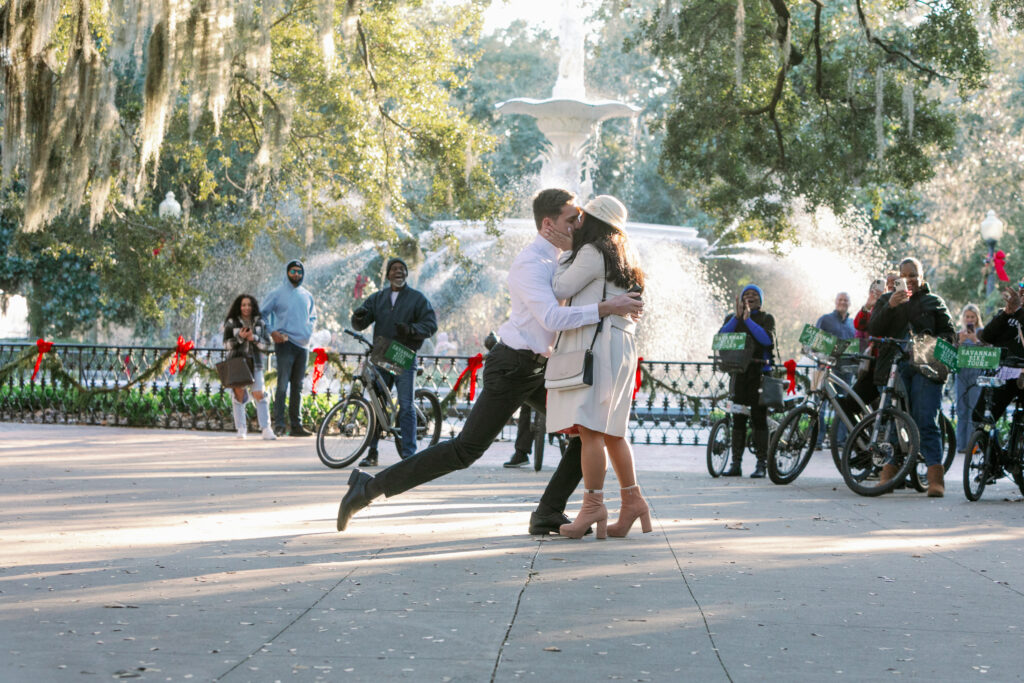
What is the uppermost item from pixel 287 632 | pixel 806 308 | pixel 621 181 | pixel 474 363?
pixel 621 181

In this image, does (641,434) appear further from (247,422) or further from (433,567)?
(433,567)

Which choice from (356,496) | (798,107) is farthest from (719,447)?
(798,107)

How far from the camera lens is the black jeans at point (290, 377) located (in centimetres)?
1455

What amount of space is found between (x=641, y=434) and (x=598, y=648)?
40.6ft

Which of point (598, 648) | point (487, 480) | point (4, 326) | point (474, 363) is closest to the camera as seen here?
point (598, 648)

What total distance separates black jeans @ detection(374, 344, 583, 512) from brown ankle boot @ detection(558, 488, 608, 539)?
24.9 inches

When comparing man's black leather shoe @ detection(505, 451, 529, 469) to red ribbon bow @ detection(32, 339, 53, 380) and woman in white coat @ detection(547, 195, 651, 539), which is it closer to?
woman in white coat @ detection(547, 195, 651, 539)

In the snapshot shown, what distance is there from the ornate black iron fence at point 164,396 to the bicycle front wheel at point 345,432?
12.8 feet

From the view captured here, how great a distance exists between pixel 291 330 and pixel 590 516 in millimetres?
8280

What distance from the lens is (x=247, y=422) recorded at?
16281 mm

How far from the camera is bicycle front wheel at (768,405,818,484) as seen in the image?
11055mm

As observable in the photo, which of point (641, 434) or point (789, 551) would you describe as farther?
point (641, 434)

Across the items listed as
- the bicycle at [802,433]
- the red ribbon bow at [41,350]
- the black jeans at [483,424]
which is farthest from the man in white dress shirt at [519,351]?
the red ribbon bow at [41,350]

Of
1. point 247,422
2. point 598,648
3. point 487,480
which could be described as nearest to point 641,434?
point 247,422
